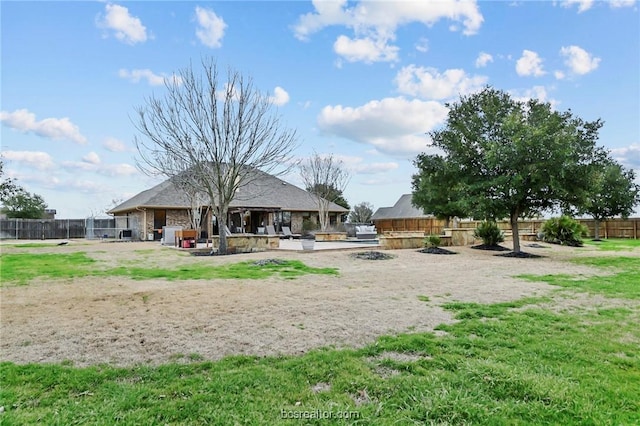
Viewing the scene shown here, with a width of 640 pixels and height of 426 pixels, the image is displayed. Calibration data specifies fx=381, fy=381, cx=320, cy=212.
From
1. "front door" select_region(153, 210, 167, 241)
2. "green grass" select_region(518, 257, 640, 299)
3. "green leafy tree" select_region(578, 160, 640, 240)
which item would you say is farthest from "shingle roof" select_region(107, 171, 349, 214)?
"green grass" select_region(518, 257, 640, 299)

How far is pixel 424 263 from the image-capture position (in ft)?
36.9

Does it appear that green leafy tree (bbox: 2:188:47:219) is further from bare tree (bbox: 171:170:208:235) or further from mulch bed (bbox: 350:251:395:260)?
mulch bed (bbox: 350:251:395:260)

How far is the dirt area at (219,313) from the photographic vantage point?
3.69m

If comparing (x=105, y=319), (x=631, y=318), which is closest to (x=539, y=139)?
(x=631, y=318)

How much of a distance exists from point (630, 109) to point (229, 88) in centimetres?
1331

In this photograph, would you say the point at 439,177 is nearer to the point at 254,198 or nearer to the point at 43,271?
the point at 43,271

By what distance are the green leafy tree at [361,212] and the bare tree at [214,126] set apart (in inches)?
1103

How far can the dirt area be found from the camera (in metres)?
3.69

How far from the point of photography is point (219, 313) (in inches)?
198

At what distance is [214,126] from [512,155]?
11.0m

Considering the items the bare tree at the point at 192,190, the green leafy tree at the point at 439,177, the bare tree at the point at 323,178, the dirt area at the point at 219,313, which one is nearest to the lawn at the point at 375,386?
the dirt area at the point at 219,313

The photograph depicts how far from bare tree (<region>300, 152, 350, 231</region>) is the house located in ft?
5.06

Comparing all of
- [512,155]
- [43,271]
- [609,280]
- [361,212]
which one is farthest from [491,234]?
[361,212]

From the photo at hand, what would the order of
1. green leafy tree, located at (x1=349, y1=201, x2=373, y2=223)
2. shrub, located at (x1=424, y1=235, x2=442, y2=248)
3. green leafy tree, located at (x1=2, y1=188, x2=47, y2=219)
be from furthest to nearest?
green leafy tree, located at (x1=349, y1=201, x2=373, y2=223)
green leafy tree, located at (x1=2, y1=188, x2=47, y2=219)
shrub, located at (x1=424, y1=235, x2=442, y2=248)
